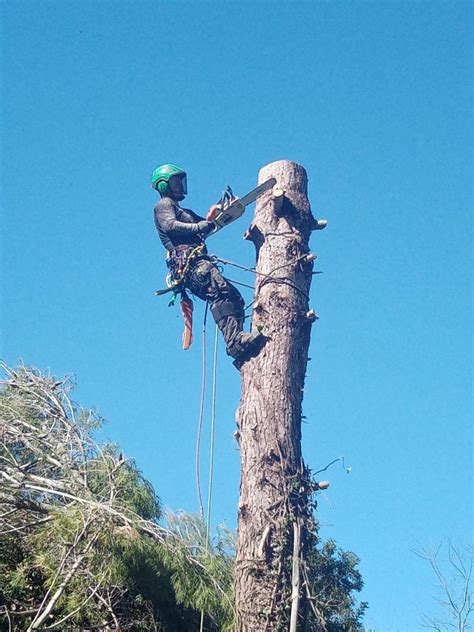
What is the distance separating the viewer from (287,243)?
6.75 meters

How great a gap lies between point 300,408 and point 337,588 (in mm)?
1911

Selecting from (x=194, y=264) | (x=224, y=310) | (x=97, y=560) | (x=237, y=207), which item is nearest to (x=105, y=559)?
(x=97, y=560)

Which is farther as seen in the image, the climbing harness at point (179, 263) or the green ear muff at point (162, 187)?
the green ear muff at point (162, 187)

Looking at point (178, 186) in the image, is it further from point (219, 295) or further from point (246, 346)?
point (246, 346)

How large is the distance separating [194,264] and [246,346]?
105 centimetres

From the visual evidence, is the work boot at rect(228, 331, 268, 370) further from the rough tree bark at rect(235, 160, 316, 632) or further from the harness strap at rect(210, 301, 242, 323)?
the harness strap at rect(210, 301, 242, 323)

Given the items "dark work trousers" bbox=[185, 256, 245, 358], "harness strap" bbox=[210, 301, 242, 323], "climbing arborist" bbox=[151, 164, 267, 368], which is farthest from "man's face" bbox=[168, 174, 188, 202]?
"harness strap" bbox=[210, 301, 242, 323]

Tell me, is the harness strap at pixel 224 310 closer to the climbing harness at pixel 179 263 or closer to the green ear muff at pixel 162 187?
the climbing harness at pixel 179 263

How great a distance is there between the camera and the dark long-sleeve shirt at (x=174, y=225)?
7.24 metres

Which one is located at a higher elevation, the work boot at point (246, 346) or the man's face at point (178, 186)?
the man's face at point (178, 186)

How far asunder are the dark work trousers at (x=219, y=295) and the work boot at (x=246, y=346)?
4cm

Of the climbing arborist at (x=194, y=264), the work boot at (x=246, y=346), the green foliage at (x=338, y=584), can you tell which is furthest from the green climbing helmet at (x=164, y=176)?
the green foliage at (x=338, y=584)

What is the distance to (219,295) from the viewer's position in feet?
22.7

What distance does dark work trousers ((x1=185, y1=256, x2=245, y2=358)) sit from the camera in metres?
6.61
